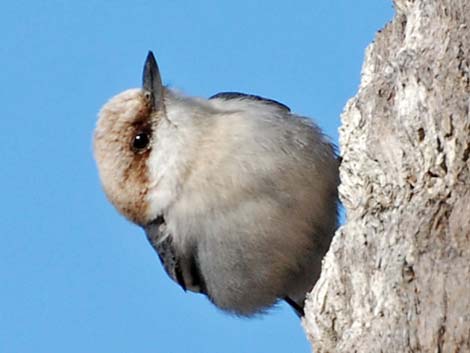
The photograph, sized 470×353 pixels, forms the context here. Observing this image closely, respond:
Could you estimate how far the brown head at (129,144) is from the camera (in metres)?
6.28

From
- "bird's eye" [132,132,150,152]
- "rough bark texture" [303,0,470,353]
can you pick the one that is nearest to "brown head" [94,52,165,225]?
"bird's eye" [132,132,150,152]

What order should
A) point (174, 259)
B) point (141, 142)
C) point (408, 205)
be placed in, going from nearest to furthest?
point (408, 205)
point (141, 142)
point (174, 259)

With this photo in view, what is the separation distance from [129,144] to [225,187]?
686 millimetres

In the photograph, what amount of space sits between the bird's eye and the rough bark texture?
1.56 meters

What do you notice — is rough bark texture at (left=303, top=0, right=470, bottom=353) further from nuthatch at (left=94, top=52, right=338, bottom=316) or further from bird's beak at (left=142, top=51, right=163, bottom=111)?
bird's beak at (left=142, top=51, right=163, bottom=111)

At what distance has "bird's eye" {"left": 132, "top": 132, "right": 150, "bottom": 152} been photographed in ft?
20.5

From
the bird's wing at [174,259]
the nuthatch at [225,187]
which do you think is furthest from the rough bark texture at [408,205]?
the bird's wing at [174,259]

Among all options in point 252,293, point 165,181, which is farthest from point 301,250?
point 165,181

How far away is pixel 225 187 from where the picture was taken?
19.6ft

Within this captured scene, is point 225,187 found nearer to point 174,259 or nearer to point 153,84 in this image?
point 174,259

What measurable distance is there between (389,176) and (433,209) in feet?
1.29

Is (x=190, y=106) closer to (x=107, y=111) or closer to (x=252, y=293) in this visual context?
(x=107, y=111)

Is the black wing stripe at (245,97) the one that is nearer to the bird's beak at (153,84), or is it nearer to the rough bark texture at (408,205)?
the bird's beak at (153,84)

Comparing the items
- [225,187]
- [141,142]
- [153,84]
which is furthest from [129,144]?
[225,187]
